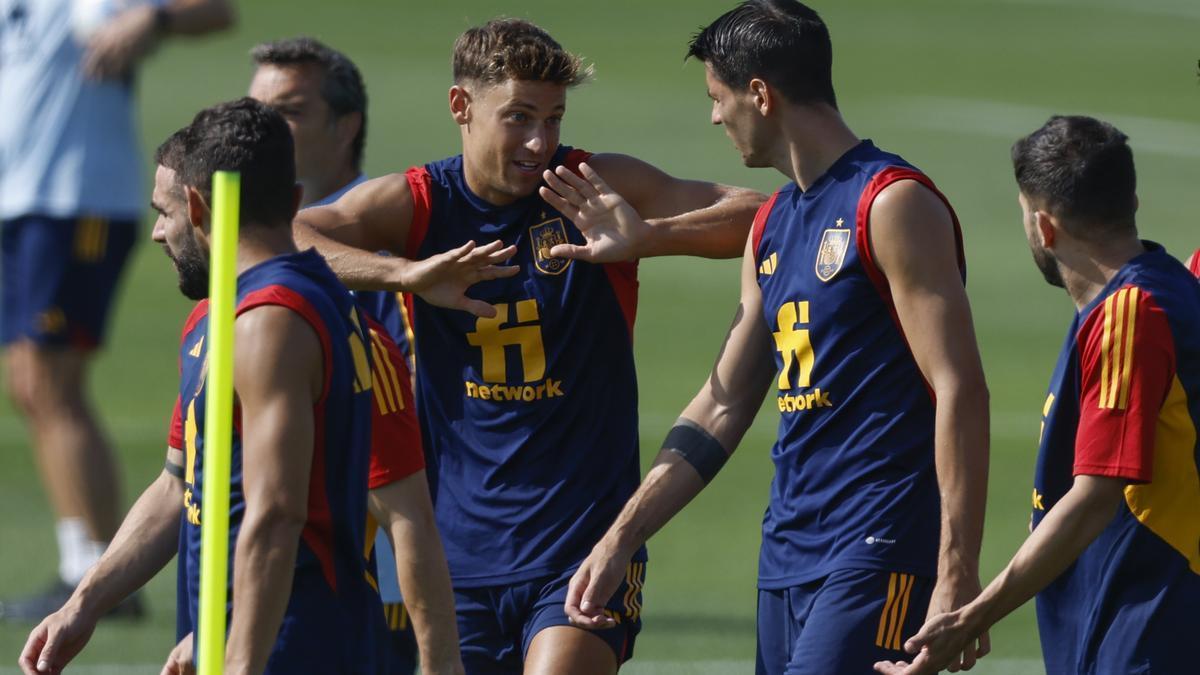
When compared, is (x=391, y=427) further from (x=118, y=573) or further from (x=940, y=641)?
(x=940, y=641)

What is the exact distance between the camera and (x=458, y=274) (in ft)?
18.9

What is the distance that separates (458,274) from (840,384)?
3.68 ft

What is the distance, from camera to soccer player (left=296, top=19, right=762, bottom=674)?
6137 mm

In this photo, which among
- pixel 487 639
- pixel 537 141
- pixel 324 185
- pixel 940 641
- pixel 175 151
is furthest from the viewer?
pixel 324 185

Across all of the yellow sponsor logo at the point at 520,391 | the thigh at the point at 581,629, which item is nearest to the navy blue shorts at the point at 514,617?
the thigh at the point at 581,629

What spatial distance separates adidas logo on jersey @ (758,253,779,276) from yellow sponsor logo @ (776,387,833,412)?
1.14 feet

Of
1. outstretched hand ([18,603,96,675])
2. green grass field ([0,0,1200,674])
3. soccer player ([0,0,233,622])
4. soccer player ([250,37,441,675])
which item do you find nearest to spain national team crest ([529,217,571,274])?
soccer player ([250,37,441,675])

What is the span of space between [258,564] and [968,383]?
1853mm

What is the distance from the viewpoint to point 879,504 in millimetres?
5469

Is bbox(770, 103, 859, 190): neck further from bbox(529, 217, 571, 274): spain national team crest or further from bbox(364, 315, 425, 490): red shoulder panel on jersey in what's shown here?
bbox(364, 315, 425, 490): red shoulder panel on jersey

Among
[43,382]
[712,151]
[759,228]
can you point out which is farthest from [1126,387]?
[712,151]

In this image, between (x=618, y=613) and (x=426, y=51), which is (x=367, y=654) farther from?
(x=426, y=51)

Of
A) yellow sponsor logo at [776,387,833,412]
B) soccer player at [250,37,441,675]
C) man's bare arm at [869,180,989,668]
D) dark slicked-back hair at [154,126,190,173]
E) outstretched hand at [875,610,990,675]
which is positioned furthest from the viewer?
soccer player at [250,37,441,675]

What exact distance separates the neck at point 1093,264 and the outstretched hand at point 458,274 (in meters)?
1.54
